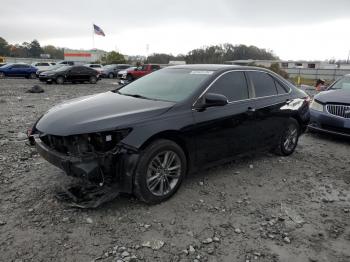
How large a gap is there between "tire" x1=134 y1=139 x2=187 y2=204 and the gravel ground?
0.54 feet

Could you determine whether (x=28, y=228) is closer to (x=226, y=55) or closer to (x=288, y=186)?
(x=288, y=186)

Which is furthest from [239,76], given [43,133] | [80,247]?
[80,247]

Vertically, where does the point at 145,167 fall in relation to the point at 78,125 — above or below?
below

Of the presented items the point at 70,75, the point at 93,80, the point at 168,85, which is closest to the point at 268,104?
the point at 168,85

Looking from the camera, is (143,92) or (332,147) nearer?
(143,92)

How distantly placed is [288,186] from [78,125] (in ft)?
10.1

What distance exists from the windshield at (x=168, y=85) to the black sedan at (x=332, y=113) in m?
3.88

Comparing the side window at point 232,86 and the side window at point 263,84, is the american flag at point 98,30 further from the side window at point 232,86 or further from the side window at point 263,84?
the side window at point 232,86

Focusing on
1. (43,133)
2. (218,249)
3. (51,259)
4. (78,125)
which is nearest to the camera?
(51,259)

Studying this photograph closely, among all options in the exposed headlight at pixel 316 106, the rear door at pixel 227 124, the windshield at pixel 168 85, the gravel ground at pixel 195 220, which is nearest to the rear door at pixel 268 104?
the rear door at pixel 227 124

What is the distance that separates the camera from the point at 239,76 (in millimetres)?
4898

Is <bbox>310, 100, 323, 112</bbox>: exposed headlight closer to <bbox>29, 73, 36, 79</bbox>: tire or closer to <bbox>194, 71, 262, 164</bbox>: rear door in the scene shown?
<bbox>194, 71, 262, 164</bbox>: rear door

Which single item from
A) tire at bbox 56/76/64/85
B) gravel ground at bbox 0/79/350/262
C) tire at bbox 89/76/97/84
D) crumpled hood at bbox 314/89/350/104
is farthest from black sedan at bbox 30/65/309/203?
tire at bbox 89/76/97/84

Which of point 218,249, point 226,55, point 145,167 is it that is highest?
point 226,55
